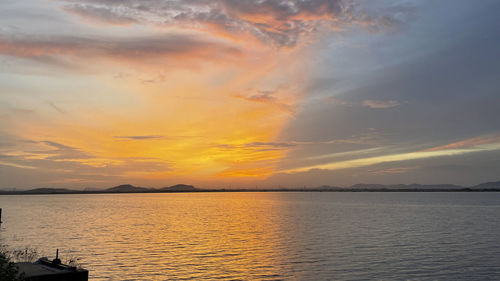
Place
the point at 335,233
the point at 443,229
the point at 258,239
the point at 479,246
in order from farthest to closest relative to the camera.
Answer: the point at 443,229 → the point at 335,233 → the point at 258,239 → the point at 479,246

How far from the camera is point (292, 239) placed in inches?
2554

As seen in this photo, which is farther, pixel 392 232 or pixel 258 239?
pixel 392 232

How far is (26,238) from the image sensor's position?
66.2 meters

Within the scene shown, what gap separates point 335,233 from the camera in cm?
7225

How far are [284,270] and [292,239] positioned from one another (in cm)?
2479

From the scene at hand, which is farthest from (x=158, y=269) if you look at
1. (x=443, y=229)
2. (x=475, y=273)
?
(x=443, y=229)

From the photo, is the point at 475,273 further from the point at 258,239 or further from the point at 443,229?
the point at 443,229

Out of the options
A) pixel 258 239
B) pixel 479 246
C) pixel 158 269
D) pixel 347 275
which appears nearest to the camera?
pixel 347 275

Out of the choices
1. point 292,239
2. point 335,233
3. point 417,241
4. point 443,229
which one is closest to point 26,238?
point 292,239

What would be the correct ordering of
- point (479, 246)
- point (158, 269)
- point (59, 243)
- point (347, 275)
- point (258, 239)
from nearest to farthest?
point (347, 275) < point (158, 269) < point (479, 246) < point (59, 243) < point (258, 239)

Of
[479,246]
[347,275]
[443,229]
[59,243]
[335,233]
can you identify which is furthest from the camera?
[443,229]

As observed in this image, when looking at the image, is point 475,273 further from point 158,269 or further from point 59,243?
point 59,243

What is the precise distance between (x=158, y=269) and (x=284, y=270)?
13903mm

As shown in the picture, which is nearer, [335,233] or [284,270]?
[284,270]
